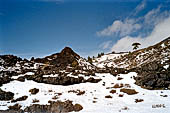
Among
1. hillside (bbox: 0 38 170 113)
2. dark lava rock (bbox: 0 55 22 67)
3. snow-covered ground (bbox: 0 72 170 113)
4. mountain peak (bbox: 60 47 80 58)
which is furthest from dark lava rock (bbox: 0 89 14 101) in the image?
mountain peak (bbox: 60 47 80 58)

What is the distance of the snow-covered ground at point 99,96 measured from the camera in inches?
484

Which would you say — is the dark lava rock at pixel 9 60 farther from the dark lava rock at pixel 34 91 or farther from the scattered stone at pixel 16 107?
the scattered stone at pixel 16 107

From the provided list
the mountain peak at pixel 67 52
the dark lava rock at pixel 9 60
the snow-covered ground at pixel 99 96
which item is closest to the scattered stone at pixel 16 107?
the snow-covered ground at pixel 99 96

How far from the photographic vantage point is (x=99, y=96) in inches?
646

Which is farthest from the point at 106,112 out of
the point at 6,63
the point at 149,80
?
the point at 6,63

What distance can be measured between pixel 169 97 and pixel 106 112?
8.00m

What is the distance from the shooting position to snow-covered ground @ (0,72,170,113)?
1228cm

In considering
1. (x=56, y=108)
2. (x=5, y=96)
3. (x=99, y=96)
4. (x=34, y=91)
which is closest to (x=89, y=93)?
(x=99, y=96)

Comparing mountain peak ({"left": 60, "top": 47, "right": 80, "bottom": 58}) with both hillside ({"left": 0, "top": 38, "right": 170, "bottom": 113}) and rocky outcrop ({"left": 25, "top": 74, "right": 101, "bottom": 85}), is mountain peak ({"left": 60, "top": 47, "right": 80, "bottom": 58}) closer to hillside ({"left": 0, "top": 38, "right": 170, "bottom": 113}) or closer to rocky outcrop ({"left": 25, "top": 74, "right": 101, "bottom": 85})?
hillside ({"left": 0, "top": 38, "right": 170, "bottom": 113})

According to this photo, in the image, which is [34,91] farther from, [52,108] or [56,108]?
[56,108]

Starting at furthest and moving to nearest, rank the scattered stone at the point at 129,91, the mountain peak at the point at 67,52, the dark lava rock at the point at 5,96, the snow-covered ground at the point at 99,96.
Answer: the mountain peak at the point at 67,52
the scattered stone at the point at 129,91
the dark lava rock at the point at 5,96
the snow-covered ground at the point at 99,96

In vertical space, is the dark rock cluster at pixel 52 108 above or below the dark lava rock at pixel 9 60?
below

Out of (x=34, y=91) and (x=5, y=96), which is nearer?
(x=5, y=96)

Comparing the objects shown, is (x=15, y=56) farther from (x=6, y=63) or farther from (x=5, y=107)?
(x=5, y=107)
